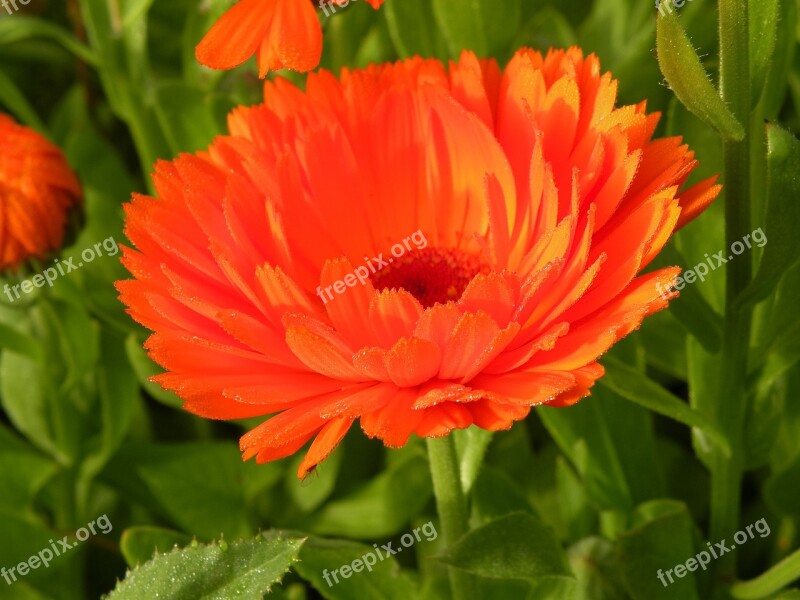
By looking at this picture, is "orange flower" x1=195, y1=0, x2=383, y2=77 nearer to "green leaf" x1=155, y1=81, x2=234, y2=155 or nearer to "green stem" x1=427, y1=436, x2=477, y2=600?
"green stem" x1=427, y1=436, x2=477, y2=600

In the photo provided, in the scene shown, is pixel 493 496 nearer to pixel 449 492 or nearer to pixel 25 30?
pixel 449 492

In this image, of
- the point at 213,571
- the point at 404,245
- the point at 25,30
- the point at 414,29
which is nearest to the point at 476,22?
the point at 414,29

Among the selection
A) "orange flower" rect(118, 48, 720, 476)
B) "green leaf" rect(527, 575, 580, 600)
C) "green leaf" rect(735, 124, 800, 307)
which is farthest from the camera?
"green leaf" rect(527, 575, 580, 600)

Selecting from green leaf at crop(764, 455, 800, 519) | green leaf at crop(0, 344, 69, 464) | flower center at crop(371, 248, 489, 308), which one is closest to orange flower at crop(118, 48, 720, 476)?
flower center at crop(371, 248, 489, 308)

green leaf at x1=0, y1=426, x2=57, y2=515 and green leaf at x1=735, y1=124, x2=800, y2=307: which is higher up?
green leaf at x1=0, y1=426, x2=57, y2=515

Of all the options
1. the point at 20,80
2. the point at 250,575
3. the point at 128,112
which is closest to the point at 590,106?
the point at 250,575

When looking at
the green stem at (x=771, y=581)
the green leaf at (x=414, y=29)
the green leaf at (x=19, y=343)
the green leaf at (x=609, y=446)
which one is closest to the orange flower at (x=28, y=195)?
the green leaf at (x=19, y=343)

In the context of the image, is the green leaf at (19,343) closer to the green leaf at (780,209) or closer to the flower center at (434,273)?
the flower center at (434,273)
